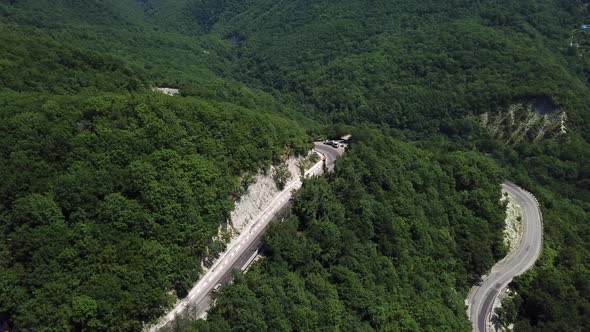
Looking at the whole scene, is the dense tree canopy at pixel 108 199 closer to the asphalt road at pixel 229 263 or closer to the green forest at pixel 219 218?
the green forest at pixel 219 218

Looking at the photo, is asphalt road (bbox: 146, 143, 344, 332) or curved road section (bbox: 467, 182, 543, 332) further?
curved road section (bbox: 467, 182, 543, 332)

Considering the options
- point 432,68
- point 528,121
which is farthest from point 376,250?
point 432,68

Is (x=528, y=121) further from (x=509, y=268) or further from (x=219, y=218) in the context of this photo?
(x=219, y=218)

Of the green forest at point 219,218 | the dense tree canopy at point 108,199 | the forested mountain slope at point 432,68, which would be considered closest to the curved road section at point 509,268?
the green forest at point 219,218

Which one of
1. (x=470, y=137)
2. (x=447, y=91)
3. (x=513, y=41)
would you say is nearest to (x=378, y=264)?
(x=470, y=137)

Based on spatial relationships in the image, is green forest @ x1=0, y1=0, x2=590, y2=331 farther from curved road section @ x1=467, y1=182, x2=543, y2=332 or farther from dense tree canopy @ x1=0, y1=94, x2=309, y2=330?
curved road section @ x1=467, y1=182, x2=543, y2=332

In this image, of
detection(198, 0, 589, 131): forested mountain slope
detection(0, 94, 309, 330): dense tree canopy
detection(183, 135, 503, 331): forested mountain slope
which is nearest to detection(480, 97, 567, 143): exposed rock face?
detection(198, 0, 589, 131): forested mountain slope
